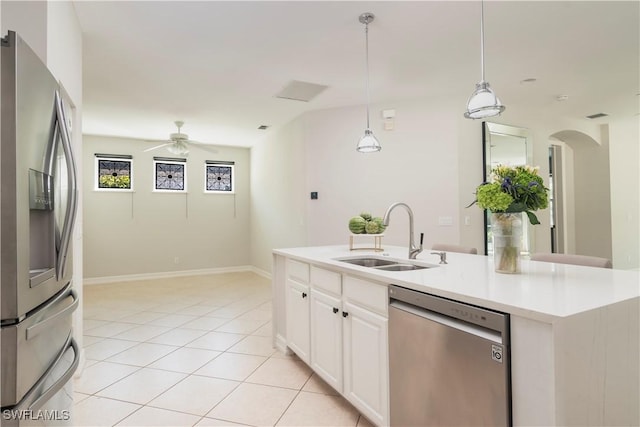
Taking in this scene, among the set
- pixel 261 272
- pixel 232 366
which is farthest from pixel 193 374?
pixel 261 272

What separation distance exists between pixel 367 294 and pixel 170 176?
598 cm

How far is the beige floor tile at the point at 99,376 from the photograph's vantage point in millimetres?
2424

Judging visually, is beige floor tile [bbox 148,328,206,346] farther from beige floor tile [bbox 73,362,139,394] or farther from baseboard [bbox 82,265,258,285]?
baseboard [bbox 82,265,258,285]

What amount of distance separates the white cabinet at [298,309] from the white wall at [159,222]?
4.71m

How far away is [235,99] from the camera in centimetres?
436

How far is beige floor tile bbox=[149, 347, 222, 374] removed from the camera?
9.03ft

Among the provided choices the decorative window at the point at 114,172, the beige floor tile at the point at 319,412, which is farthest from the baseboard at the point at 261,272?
the beige floor tile at the point at 319,412

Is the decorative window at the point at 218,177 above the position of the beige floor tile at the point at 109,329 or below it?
above

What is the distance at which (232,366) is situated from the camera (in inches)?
109

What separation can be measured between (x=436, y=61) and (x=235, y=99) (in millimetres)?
2392

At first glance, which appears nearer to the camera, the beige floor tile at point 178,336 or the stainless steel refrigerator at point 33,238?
the stainless steel refrigerator at point 33,238

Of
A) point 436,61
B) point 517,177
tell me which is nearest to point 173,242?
point 436,61

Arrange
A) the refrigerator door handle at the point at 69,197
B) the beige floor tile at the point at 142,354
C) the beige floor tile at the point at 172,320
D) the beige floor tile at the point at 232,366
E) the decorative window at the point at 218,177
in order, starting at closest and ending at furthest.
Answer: the refrigerator door handle at the point at 69,197 < the beige floor tile at the point at 232,366 < the beige floor tile at the point at 142,354 < the beige floor tile at the point at 172,320 < the decorative window at the point at 218,177

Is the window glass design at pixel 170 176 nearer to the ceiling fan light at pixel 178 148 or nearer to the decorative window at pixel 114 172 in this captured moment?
the decorative window at pixel 114 172
